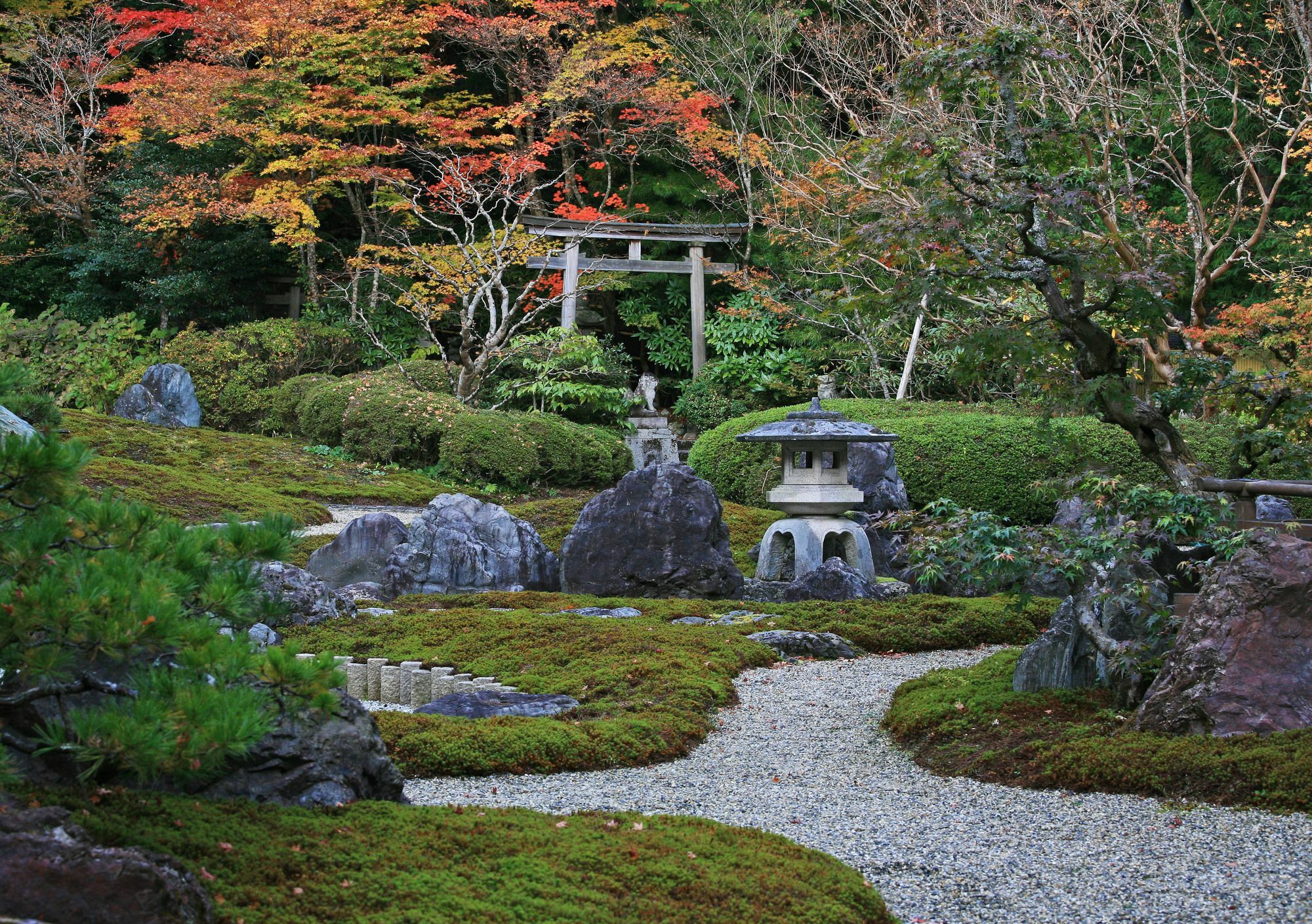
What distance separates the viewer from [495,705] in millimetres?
4996

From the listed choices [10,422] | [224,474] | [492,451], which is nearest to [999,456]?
[492,451]

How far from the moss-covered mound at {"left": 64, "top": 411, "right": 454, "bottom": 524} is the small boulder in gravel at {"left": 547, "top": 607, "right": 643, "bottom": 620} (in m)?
3.95

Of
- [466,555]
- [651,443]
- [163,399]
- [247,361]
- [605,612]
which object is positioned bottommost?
[605,612]

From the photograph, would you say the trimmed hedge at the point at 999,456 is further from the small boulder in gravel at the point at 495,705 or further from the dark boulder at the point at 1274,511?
the small boulder in gravel at the point at 495,705

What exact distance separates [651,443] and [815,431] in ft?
24.3

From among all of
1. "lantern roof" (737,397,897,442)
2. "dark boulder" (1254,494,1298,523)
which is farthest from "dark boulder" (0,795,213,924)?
"dark boulder" (1254,494,1298,523)

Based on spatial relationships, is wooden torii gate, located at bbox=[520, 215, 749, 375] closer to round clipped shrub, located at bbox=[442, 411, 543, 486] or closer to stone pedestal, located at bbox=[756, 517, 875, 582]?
round clipped shrub, located at bbox=[442, 411, 543, 486]

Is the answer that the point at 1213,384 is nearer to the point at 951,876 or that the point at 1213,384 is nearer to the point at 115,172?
the point at 951,876

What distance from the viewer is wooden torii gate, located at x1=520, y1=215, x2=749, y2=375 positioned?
15766mm

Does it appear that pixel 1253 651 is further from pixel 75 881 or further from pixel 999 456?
pixel 999 456

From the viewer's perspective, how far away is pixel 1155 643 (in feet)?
14.4

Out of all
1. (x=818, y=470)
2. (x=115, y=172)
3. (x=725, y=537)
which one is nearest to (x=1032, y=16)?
(x=818, y=470)

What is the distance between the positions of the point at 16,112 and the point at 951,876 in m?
17.7

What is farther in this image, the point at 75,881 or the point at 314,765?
the point at 314,765
